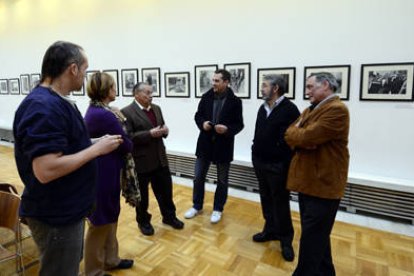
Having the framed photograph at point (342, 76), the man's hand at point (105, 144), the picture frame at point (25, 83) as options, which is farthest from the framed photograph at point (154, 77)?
the picture frame at point (25, 83)

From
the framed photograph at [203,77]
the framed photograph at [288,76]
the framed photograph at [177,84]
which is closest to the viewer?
the framed photograph at [288,76]

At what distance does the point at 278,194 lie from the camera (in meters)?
2.66

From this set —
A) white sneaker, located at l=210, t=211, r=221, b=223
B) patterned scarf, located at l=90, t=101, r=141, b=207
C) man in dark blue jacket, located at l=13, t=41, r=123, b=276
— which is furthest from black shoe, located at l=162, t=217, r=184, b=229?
man in dark blue jacket, located at l=13, t=41, r=123, b=276

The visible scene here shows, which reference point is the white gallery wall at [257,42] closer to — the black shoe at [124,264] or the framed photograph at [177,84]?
the framed photograph at [177,84]

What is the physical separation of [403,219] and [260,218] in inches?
64.0

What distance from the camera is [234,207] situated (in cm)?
388

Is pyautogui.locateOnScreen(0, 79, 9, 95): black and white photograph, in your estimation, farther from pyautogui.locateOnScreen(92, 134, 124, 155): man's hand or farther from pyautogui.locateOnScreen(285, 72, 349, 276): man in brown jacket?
pyautogui.locateOnScreen(285, 72, 349, 276): man in brown jacket

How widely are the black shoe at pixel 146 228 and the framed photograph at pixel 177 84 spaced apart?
2507 millimetres

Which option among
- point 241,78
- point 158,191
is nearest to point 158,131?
point 158,191

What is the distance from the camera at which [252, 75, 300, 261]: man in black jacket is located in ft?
8.51

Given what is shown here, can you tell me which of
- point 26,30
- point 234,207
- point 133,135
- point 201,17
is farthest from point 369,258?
point 26,30

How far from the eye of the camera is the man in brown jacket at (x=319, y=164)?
75.3 inches

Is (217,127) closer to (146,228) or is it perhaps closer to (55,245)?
(146,228)

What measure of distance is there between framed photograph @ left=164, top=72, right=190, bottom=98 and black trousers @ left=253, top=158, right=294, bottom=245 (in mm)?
2562
